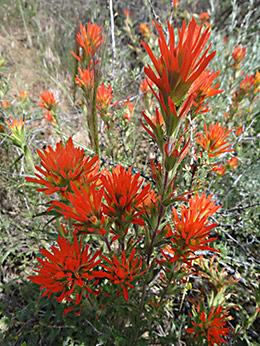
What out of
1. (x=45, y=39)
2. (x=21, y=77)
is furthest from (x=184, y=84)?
(x=45, y=39)

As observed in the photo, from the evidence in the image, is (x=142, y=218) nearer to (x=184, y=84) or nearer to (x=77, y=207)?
(x=77, y=207)

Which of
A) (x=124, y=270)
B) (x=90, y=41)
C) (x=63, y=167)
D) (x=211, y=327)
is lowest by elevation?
(x=211, y=327)

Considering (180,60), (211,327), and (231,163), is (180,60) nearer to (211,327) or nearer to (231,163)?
(211,327)

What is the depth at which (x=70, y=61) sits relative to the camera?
8.82 feet

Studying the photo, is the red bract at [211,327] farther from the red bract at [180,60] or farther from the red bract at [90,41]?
the red bract at [90,41]

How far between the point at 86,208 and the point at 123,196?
96mm

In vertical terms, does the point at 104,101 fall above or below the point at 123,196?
above

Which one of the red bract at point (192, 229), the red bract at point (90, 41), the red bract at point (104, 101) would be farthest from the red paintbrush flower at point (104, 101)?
the red bract at point (192, 229)

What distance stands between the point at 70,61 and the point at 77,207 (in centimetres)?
262

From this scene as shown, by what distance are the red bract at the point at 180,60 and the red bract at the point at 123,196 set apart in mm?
236

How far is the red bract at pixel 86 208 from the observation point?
1.78 feet

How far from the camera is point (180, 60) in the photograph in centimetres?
42

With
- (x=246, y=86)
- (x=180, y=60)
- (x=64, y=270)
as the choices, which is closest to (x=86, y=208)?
(x=64, y=270)

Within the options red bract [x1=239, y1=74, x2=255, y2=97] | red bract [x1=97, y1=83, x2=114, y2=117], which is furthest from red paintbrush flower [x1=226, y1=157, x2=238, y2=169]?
red bract [x1=97, y1=83, x2=114, y2=117]
